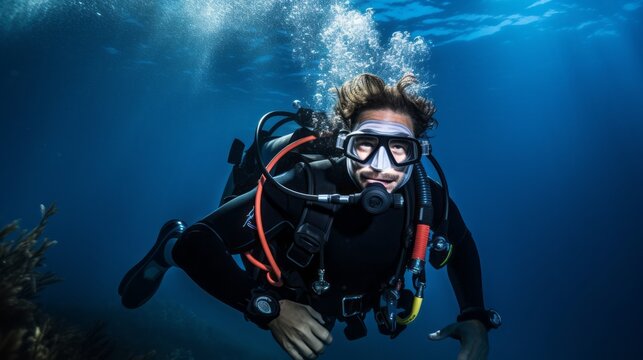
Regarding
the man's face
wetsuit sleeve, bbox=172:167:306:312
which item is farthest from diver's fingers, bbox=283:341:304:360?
the man's face

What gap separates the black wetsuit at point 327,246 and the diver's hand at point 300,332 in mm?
326

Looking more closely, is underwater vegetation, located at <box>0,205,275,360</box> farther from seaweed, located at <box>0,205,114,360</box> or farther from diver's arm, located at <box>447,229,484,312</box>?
diver's arm, located at <box>447,229,484,312</box>

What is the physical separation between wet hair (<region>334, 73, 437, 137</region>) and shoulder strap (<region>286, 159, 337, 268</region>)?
640mm

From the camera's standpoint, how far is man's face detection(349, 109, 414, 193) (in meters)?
2.92

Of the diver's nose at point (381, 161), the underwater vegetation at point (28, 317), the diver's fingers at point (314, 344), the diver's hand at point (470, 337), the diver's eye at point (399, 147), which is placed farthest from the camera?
the underwater vegetation at point (28, 317)

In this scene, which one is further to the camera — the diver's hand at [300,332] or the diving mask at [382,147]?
the diving mask at [382,147]

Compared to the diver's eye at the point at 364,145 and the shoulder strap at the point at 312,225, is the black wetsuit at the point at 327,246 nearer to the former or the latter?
the shoulder strap at the point at 312,225

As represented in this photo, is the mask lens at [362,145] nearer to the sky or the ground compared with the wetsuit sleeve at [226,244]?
nearer to the sky

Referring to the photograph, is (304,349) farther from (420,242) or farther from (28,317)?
(28,317)

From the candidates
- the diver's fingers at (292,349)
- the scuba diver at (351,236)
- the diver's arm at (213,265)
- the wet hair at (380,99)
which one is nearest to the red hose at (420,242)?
the scuba diver at (351,236)

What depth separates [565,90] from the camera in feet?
103

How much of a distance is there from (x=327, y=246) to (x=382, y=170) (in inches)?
33.1

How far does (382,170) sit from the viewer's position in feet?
9.52

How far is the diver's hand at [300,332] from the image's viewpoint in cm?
227
